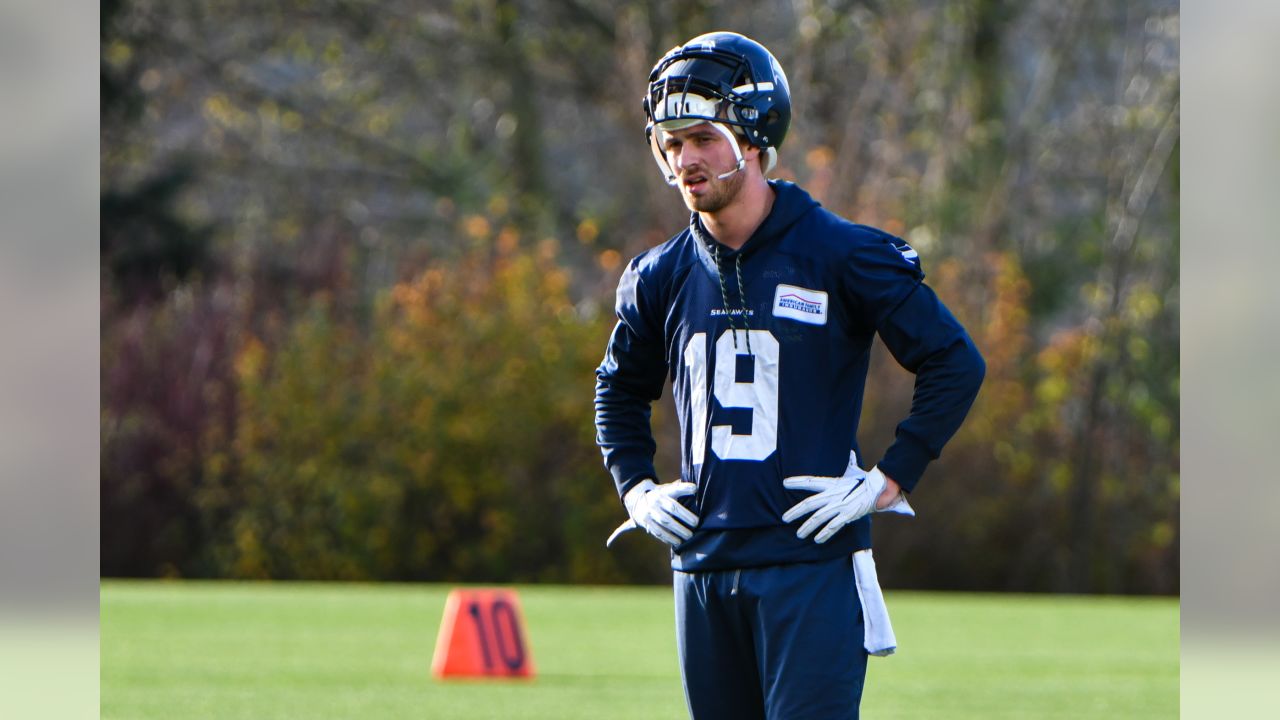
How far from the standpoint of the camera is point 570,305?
67.1ft

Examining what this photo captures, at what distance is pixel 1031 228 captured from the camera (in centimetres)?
2261

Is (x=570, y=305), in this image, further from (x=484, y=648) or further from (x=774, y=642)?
(x=774, y=642)

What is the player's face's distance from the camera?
139 inches

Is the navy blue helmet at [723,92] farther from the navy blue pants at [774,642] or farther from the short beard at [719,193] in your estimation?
the navy blue pants at [774,642]

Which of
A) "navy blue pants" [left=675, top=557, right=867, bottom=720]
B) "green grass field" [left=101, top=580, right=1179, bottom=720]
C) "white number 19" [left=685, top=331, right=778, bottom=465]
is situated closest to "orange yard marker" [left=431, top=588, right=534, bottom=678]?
"green grass field" [left=101, top=580, right=1179, bottom=720]

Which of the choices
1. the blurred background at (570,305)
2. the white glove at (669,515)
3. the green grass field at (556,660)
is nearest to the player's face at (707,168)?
Result: the white glove at (669,515)

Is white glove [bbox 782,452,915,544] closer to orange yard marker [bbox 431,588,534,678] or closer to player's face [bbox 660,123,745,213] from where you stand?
player's face [bbox 660,123,745,213]

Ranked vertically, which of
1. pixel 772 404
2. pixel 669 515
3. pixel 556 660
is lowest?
pixel 556 660

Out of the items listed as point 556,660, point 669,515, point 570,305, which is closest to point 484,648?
point 556,660

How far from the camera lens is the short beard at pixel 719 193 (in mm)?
3535

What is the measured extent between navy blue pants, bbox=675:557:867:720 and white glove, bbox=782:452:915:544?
86 millimetres

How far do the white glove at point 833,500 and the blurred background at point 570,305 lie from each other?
46.9ft

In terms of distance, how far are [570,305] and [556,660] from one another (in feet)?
32.7
